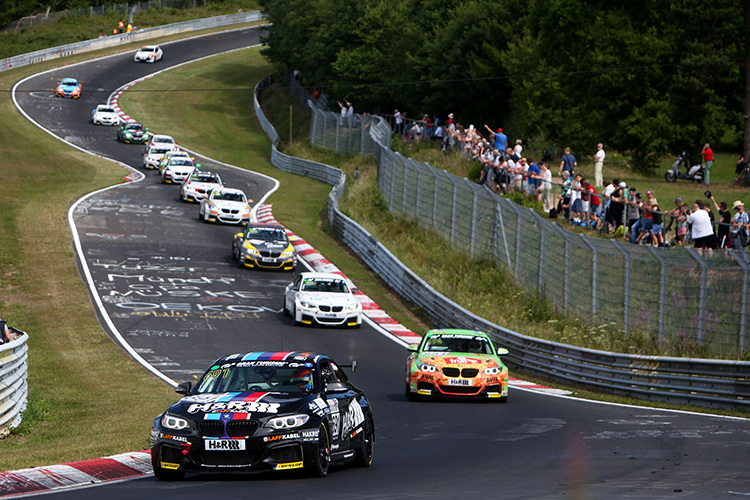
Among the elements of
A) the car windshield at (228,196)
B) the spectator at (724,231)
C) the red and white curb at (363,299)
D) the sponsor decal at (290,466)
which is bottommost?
the red and white curb at (363,299)

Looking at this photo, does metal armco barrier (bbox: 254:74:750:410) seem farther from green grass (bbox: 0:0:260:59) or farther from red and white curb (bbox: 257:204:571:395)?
green grass (bbox: 0:0:260:59)

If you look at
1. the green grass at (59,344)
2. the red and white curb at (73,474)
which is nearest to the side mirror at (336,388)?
the red and white curb at (73,474)

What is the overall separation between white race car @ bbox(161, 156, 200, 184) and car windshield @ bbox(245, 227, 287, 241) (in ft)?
57.0

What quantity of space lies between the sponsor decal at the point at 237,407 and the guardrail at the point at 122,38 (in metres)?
86.8

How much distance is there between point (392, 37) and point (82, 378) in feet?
172

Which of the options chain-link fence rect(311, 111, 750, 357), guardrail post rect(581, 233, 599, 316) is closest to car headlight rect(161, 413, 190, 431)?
chain-link fence rect(311, 111, 750, 357)

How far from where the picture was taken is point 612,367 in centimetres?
2119

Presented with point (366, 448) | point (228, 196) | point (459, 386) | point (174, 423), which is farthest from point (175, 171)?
point (174, 423)

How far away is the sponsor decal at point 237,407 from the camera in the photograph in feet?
35.3

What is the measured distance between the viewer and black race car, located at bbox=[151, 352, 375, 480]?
10562 mm

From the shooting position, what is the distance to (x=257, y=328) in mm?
27594

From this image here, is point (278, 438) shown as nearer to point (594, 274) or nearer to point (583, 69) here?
point (594, 274)

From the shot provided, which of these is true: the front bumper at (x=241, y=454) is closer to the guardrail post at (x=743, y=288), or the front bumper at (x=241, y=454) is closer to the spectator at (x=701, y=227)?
the guardrail post at (x=743, y=288)

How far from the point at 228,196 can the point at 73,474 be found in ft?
108
